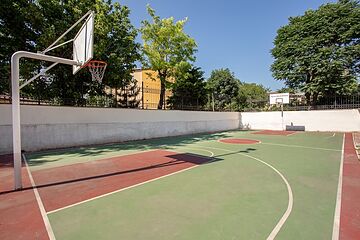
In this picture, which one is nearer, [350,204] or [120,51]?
[350,204]

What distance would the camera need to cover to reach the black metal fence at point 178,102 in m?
12.7

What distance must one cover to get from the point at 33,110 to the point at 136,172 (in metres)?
8.00

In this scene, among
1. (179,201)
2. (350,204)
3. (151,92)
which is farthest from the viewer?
(151,92)

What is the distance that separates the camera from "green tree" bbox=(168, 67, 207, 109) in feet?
67.4

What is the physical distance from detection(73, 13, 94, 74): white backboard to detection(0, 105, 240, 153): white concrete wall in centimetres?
626

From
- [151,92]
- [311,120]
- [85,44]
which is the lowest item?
[311,120]

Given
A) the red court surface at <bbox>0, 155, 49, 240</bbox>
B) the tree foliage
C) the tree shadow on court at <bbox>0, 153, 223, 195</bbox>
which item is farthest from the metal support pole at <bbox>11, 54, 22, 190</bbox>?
the tree foliage

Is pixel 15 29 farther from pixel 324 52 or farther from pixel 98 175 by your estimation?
pixel 324 52

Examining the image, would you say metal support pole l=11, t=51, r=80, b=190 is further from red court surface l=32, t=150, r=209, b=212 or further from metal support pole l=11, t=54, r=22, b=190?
red court surface l=32, t=150, r=209, b=212

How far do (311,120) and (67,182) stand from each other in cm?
2395

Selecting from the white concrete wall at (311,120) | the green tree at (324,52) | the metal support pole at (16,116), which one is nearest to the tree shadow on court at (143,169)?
the metal support pole at (16,116)

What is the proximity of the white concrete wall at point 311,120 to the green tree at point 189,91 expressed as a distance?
7.37 metres

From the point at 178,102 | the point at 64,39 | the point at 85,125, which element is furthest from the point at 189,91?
the point at 64,39

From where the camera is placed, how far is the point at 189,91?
22891mm
